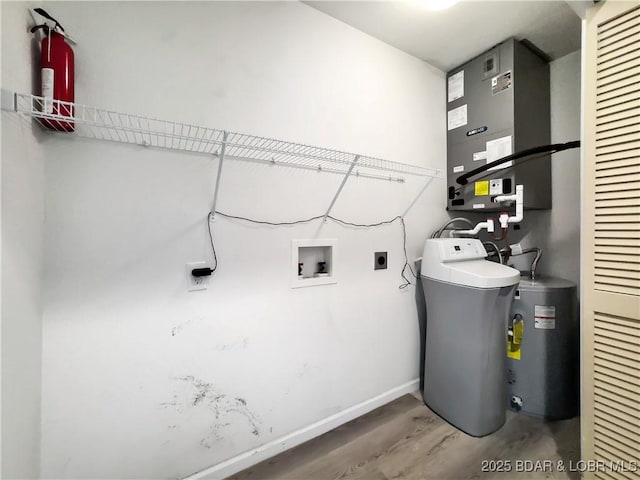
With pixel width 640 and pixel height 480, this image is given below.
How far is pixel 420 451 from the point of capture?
1424 mm

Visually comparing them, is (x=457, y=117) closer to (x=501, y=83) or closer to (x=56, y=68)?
(x=501, y=83)

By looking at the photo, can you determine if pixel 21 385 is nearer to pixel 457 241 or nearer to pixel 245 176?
pixel 245 176

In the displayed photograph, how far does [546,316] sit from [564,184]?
110 cm

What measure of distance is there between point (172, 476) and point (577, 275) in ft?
9.51

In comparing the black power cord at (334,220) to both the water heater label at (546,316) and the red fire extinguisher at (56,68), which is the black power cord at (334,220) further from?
the water heater label at (546,316)

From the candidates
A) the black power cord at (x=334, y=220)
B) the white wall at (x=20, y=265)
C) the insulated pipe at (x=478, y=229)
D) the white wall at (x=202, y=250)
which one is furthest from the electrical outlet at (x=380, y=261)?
the white wall at (x=20, y=265)


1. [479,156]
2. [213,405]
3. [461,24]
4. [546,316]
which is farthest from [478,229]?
[213,405]

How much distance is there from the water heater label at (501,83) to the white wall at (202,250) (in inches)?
29.9

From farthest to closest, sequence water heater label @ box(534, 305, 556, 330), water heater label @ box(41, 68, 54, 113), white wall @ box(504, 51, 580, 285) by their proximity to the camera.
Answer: white wall @ box(504, 51, 580, 285)
water heater label @ box(534, 305, 556, 330)
water heater label @ box(41, 68, 54, 113)

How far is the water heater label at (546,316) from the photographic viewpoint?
164cm

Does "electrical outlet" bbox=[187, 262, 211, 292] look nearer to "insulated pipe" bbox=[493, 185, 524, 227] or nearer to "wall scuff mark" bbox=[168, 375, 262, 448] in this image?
"wall scuff mark" bbox=[168, 375, 262, 448]

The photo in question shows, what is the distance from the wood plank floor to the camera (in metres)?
1.29

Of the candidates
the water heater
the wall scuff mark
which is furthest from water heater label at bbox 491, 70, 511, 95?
the wall scuff mark

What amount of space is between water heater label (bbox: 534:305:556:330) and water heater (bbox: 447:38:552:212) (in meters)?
0.73
